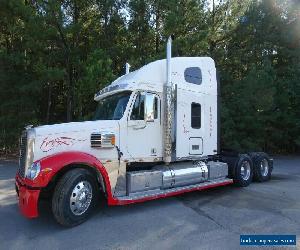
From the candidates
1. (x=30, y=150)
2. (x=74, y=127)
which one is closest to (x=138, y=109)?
(x=74, y=127)

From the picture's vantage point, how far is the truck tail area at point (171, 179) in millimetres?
7937

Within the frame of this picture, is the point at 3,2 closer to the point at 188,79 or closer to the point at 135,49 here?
the point at 135,49

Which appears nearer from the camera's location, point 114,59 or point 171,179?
point 171,179

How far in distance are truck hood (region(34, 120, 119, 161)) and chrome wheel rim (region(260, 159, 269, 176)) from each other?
20.1ft

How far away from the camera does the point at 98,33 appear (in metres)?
21.2

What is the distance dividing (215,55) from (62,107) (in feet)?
32.6

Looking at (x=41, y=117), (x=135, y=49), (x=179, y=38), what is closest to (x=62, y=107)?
(x=41, y=117)

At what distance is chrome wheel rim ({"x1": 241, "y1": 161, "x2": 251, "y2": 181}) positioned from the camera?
11218 mm

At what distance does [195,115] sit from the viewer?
31.7ft

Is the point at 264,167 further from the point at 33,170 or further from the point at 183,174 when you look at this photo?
the point at 33,170

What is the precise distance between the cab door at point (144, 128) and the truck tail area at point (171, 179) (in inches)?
16.1

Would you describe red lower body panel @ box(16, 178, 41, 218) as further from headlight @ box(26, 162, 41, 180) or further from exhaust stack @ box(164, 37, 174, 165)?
exhaust stack @ box(164, 37, 174, 165)

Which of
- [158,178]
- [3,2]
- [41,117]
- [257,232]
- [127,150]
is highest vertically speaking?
[3,2]

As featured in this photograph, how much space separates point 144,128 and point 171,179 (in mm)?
1393
